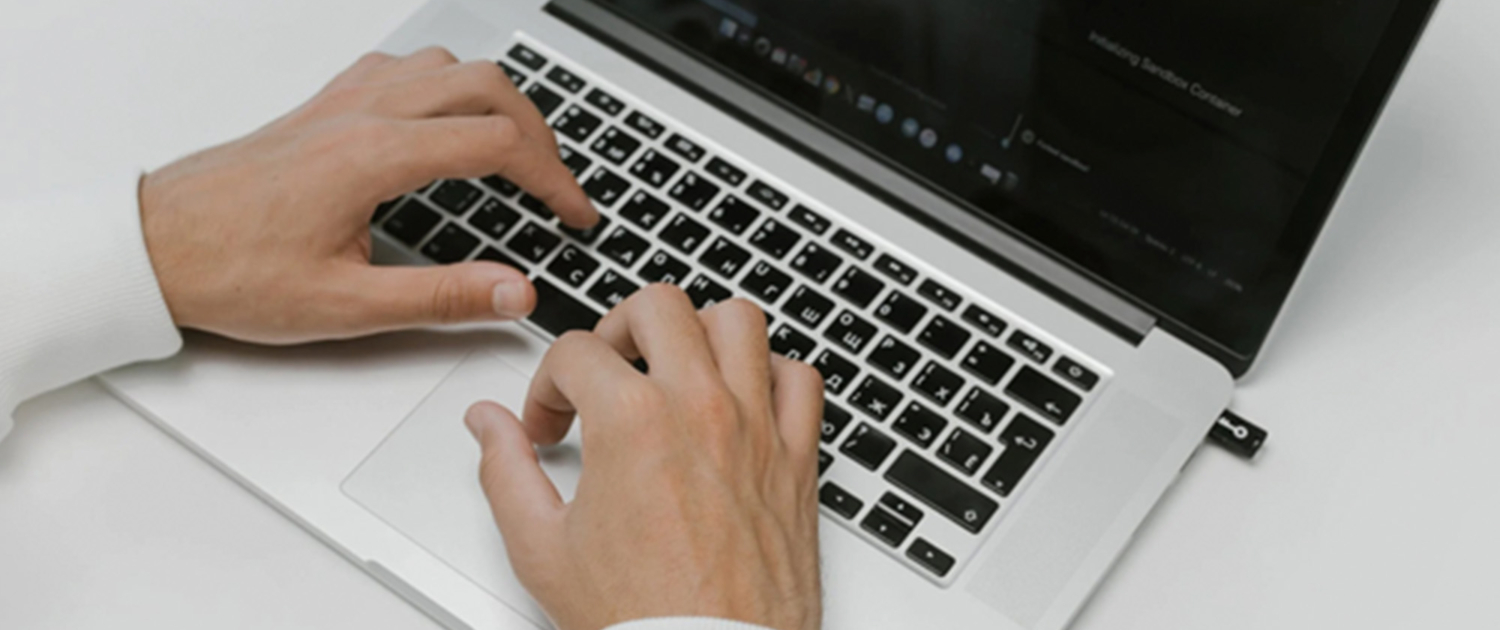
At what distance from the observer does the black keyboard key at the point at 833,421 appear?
88 centimetres

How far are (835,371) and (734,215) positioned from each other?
12 cm

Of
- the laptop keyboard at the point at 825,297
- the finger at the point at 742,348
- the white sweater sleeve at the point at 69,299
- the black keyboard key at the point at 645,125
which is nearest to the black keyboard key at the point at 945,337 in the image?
the laptop keyboard at the point at 825,297

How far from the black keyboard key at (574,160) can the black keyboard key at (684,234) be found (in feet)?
0.22

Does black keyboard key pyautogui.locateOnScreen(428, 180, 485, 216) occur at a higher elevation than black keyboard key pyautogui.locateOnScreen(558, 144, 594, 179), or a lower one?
lower

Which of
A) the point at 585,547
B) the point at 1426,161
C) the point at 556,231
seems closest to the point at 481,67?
the point at 556,231

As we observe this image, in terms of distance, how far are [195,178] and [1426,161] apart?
2.38ft

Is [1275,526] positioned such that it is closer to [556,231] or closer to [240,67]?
[556,231]

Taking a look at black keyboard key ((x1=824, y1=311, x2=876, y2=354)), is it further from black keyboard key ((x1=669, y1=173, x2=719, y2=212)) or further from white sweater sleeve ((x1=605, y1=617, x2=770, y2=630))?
white sweater sleeve ((x1=605, y1=617, x2=770, y2=630))

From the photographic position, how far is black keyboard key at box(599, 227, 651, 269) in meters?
0.95

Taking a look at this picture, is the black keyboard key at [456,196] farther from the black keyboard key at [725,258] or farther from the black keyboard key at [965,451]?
the black keyboard key at [965,451]

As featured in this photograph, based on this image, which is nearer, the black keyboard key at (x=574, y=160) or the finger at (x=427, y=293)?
the finger at (x=427, y=293)

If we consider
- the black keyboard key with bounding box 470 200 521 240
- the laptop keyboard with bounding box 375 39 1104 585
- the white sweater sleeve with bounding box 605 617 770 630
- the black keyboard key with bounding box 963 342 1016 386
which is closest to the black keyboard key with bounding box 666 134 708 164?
the laptop keyboard with bounding box 375 39 1104 585

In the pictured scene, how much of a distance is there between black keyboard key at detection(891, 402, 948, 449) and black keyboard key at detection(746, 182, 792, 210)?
0.16 m

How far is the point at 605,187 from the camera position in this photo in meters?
0.97
